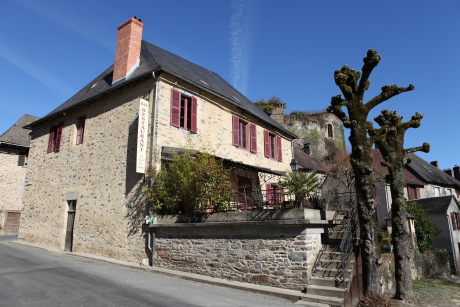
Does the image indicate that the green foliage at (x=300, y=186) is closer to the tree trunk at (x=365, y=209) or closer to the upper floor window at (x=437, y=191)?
the tree trunk at (x=365, y=209)

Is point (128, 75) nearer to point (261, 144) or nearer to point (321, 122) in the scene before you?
point (261, 144)

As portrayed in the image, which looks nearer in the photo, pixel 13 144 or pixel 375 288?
pixel 375 288

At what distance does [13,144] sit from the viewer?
21.5 meters

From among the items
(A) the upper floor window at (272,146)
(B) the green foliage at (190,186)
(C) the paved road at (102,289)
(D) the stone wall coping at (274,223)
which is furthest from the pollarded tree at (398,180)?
(A) the upper floor window at (272,146)

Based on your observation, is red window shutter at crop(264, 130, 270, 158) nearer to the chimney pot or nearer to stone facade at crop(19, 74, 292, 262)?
stone facade at crop(19, 74, 292, 262)

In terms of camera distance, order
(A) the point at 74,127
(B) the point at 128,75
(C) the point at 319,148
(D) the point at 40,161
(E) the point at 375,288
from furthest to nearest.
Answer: (C) the point at 319,148
(D) the point at 40,161
(A) the point at 74,127
(B) the point at 128,75
(E) the point at 375,288

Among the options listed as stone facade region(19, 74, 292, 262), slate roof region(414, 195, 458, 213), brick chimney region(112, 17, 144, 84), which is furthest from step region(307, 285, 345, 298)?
slate roof region(414, 195, 458, 213)

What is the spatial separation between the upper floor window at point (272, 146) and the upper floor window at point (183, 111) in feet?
16.1

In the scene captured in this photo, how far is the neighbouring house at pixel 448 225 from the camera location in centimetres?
2078

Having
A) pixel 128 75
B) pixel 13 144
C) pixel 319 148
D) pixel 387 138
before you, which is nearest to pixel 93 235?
pixel 128 75

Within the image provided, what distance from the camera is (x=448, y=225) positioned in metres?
21.0

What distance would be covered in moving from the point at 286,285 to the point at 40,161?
12732 mm

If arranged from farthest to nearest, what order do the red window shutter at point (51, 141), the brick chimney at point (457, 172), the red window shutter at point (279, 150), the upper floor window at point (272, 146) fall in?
the brick chimney at point (457, 172), the red window shutter at point (279, 150), the upper floor window at point (272, 146), the red window shutter at point (51, 141)

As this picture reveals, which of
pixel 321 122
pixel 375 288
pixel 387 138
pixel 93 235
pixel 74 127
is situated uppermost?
pixel 321 122
